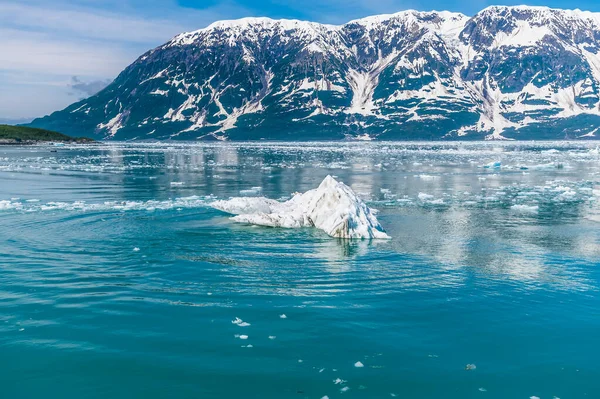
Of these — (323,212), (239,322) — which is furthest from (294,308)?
(323,212)

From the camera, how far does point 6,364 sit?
11281 mm

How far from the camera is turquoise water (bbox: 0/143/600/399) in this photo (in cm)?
1080

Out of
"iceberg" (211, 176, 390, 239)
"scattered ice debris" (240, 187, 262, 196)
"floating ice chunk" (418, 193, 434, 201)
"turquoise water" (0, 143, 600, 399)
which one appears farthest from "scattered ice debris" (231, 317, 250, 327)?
"scattered ice debris" (240, 187, 262, 196)

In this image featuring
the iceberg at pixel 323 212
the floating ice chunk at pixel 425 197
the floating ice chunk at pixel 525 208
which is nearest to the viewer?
the iceberg at pixel 323 212

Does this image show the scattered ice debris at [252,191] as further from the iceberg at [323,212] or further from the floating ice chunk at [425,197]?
the floating ice chunk at [425,197]

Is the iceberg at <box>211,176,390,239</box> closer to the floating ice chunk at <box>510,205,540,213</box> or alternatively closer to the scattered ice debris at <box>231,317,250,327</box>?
the scattered ice debris at <box>231,317,250,327</box>

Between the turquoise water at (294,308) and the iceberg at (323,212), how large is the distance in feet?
3.35

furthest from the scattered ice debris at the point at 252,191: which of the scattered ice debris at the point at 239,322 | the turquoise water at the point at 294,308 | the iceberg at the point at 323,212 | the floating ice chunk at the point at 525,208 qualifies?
the scattered ice debris at the point at 239,322

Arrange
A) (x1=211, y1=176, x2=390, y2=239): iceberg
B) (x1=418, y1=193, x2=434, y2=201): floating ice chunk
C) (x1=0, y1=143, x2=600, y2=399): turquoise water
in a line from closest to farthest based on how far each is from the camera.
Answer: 1. (x1=0, y1=143, x2=600, y2=399): turquoise water
2. (x1=211, y1=176, x2=390, y2=239): iceberg
3. (x1=418, y1=193, x2=434, y2=201): floating ice chunk

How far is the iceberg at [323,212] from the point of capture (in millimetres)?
23875

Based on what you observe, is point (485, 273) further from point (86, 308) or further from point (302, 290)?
point (86, 308)

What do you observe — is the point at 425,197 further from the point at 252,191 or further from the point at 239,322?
the point at 239,322

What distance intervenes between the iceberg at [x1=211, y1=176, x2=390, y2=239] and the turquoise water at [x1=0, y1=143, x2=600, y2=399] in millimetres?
1021

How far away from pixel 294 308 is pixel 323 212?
11681mm
